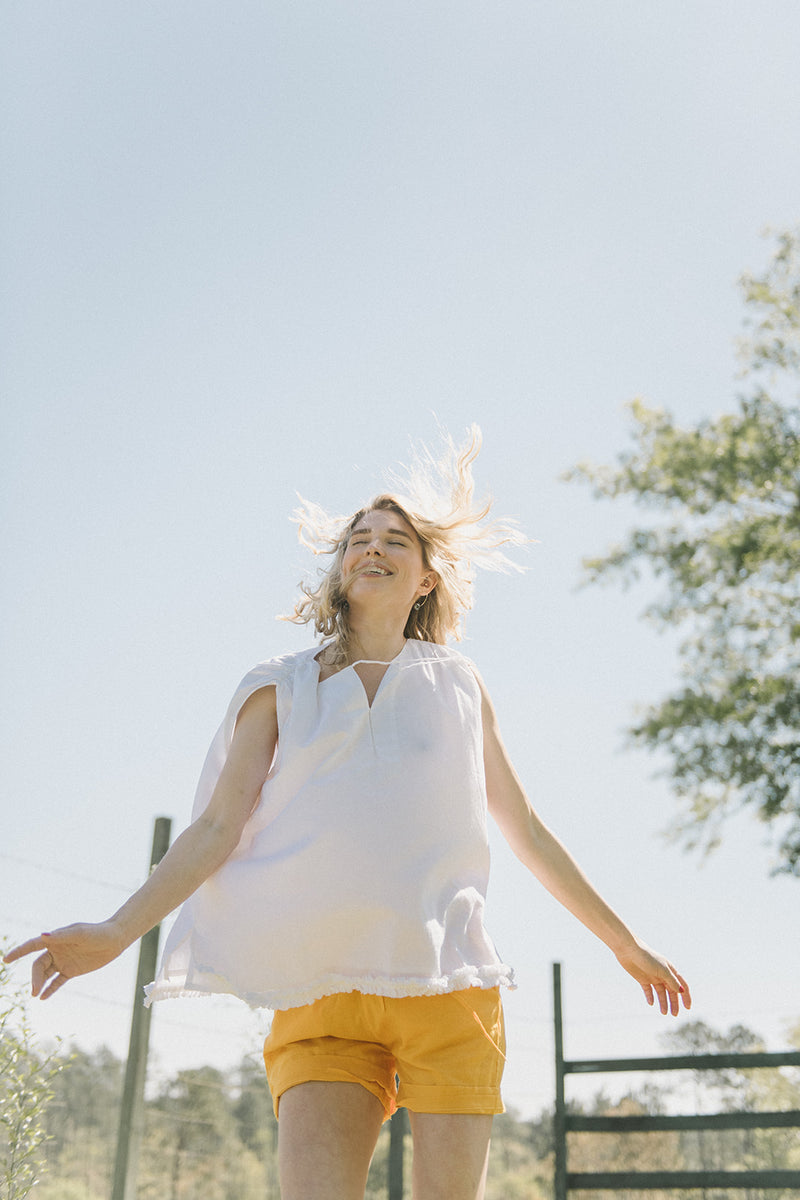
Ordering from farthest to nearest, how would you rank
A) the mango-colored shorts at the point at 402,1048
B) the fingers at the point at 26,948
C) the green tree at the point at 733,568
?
the green tree at the point at 733,568, the mango-colored shorts at the point at 402,1048, the fingers at the point at 26,948

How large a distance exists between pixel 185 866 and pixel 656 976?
2.50 ft

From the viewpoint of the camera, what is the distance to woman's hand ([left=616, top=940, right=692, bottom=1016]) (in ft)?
5.74

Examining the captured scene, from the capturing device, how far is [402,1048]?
1.49 meters

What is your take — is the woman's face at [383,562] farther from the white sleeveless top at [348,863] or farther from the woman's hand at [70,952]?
the woman's hand at [70,952]

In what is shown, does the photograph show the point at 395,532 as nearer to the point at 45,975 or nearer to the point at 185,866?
the point at 185,866

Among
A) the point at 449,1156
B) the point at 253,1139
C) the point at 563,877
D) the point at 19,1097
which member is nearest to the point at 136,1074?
the point at 19,1097

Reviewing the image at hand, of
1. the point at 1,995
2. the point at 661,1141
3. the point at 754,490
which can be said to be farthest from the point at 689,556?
the point at 1,995

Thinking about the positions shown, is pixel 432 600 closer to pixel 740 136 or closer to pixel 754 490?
pixel 740 136

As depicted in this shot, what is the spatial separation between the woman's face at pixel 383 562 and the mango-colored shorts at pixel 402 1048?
0.65 m

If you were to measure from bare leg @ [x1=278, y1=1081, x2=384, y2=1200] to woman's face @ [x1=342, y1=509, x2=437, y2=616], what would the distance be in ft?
2.50

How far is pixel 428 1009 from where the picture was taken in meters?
1.49

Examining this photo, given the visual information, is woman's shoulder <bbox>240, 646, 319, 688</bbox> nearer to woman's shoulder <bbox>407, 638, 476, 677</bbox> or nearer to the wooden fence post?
woman's shoulder <bbox>407, 638, 476, 677</bbox>

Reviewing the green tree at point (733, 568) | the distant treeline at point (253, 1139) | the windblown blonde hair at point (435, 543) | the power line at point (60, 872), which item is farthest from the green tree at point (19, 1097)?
the green tree at point (733, 568)

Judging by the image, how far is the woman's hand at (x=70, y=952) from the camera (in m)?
1.41
